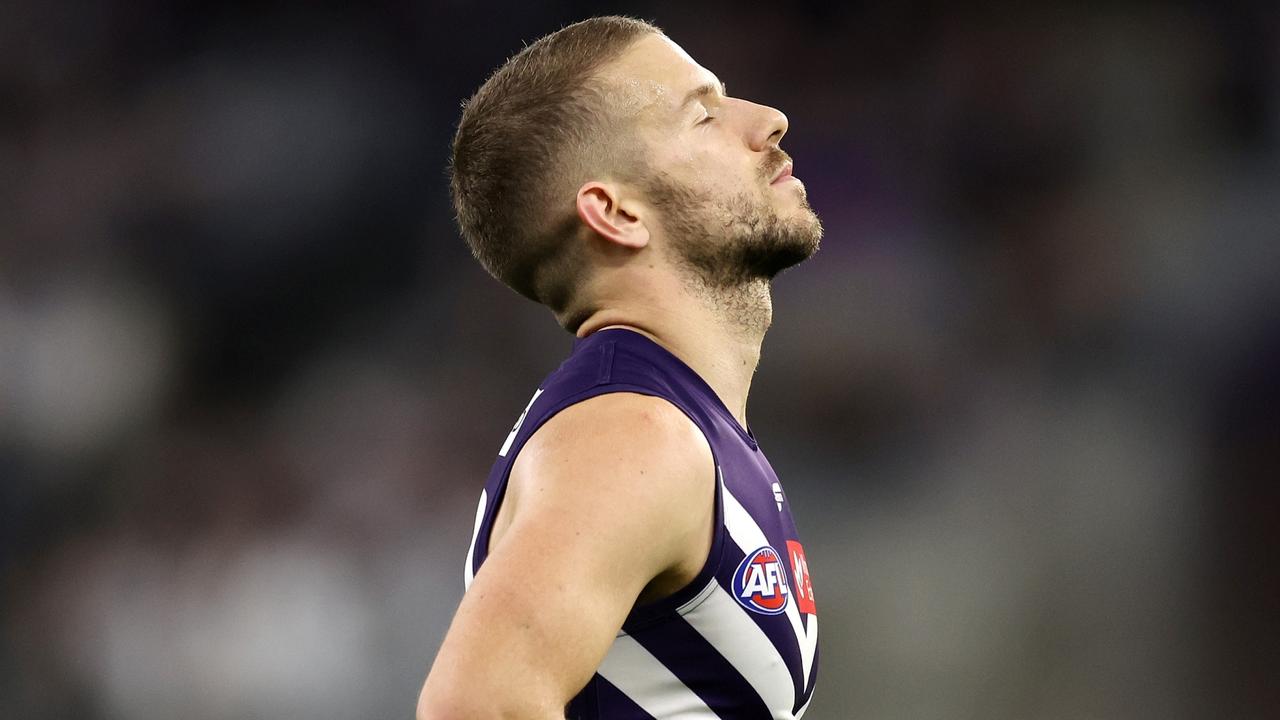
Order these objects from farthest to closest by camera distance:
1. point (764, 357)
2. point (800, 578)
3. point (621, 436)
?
point (764, 357) → point (800, 578) → point (621, 436)

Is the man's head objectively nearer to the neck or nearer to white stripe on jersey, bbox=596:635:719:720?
the neck

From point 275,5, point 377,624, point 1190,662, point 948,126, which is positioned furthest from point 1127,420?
point 275,5

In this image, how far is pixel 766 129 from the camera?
1574mm

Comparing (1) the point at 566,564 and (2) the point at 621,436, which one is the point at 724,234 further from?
(1) the point at 566,564

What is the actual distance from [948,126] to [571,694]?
3.53 m

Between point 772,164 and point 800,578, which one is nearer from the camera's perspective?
point 800,578

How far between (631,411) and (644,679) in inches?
11.4

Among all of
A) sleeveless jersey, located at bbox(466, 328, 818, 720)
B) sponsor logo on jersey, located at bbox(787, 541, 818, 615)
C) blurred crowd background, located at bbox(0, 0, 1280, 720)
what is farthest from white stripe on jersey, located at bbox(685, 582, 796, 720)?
blurred crowd background, located at bbox(0, 0, 1280, 720)

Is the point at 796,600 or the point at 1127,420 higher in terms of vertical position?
the point at 1127,420

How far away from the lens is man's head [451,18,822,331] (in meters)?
1.50

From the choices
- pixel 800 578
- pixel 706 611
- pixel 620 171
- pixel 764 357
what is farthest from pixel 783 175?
pixel 764 357

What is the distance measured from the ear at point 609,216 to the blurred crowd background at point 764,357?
253cm

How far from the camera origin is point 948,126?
4164mm

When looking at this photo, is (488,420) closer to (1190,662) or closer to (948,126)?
(948,126)
